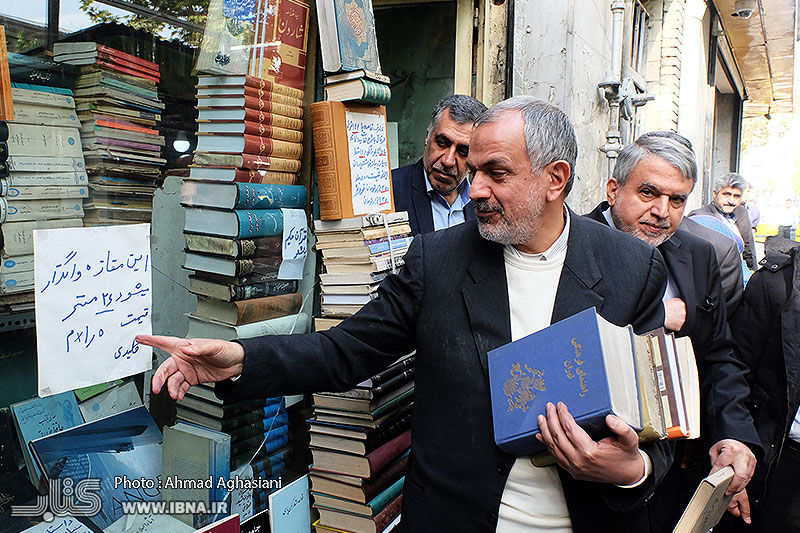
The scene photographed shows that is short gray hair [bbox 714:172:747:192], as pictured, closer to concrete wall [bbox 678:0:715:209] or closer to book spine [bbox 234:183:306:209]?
concrete wall [bbox 678:0:715:209]

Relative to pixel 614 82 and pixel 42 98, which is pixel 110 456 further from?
pixel 614 82

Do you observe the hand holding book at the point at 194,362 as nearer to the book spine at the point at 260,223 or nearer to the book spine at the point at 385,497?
the book spine at the point at 260,223

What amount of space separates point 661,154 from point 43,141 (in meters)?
2.25

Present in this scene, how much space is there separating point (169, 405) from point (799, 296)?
102 inches

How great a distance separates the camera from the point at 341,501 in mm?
2371

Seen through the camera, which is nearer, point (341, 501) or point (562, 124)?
point (562, 124)

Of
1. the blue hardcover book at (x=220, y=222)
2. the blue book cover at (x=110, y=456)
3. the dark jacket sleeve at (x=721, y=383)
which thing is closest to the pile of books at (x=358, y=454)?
the blue book cover at (x=110, y=456)

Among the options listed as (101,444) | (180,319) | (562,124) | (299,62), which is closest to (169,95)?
(299,62)

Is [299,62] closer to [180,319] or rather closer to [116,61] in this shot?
[116,61]

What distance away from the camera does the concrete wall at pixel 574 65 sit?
4.29 meters

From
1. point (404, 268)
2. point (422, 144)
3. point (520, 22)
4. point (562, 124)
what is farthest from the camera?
point (422, 144)

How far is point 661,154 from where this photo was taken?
2420mm

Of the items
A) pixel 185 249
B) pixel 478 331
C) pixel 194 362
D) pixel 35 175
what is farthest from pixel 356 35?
pixel 194 362
